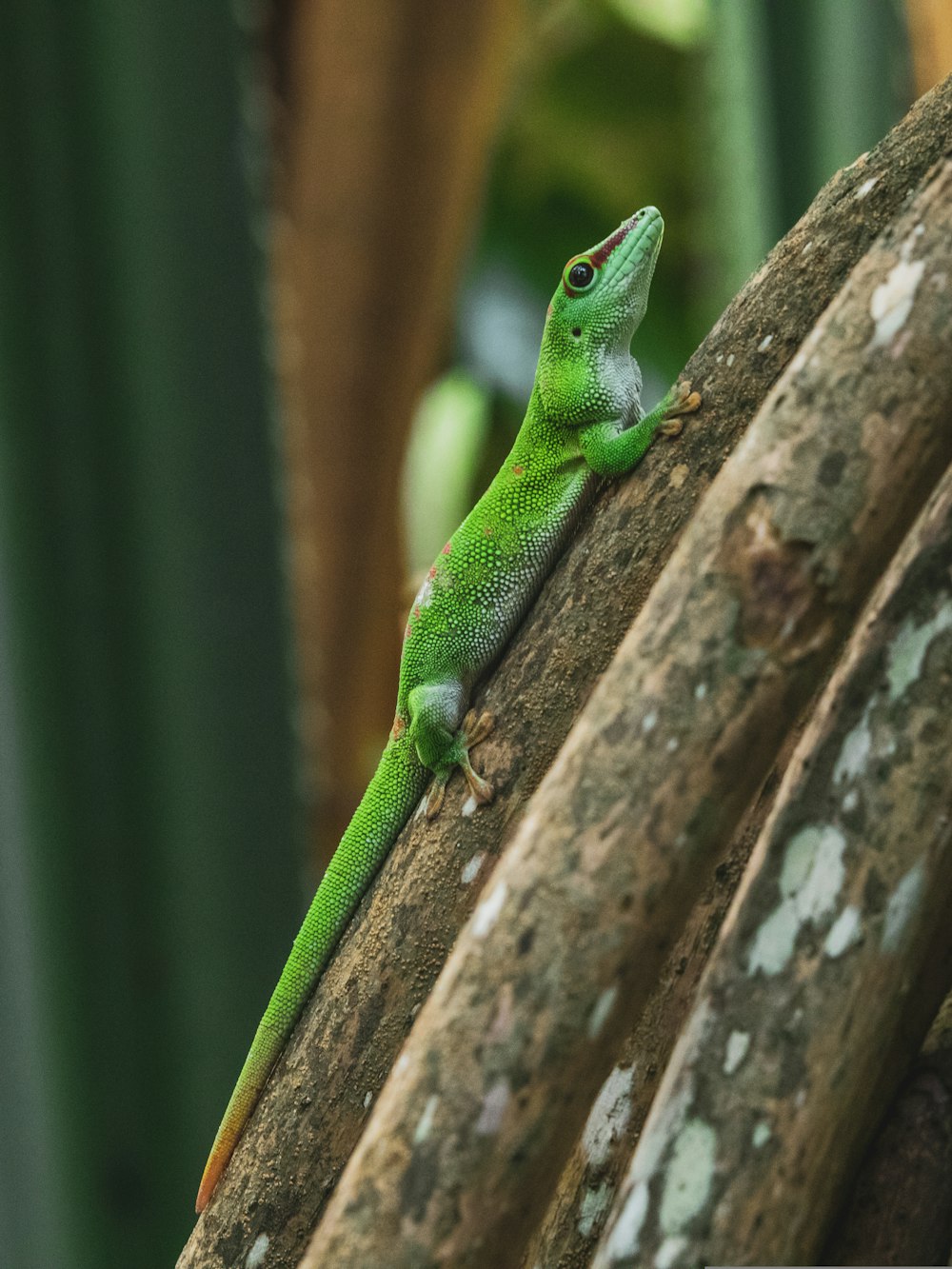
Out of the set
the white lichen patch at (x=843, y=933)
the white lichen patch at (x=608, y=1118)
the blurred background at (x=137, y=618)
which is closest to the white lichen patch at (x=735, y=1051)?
the white lichen patch at (x=843, y=933)

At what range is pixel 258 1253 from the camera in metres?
1.69

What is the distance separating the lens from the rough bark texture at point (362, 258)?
12.0 ft

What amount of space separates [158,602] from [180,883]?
1.74 feet

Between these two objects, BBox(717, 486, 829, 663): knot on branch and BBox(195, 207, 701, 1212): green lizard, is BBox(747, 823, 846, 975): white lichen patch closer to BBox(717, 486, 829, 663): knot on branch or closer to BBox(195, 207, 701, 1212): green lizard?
BBox(717, 486, 829, 663): knot on branch

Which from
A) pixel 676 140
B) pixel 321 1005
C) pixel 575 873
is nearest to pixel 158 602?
pixel 321 1005

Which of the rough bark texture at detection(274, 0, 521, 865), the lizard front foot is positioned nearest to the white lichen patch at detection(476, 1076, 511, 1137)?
the lizard front foot

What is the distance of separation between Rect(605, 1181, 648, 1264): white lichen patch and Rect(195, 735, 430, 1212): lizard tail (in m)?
0.75

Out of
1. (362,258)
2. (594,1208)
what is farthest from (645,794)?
(362,258)

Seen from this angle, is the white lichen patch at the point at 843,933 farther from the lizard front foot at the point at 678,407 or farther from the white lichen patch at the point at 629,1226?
the lizard front foot at the point at 678,407

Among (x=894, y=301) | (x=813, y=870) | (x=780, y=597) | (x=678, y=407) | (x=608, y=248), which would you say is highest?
(x=608, y=248)

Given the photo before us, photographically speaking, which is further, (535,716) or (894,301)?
(535,716)

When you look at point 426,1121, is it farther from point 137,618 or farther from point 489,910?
point 137,618

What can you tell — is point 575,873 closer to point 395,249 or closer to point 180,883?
point 180,883

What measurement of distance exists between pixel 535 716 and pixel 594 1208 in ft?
Result: 2.12
